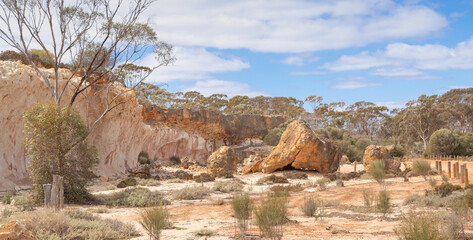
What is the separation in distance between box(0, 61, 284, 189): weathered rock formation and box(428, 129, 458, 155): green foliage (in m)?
17.1

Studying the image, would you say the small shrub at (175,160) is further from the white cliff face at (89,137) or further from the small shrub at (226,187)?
the small shrub at (226,187)

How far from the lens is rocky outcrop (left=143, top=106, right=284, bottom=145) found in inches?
1432

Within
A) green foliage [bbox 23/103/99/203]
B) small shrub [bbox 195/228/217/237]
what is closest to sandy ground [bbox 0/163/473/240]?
small shrub [bbox 195/228/217/237]

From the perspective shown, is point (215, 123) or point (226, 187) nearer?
point (226, 187)

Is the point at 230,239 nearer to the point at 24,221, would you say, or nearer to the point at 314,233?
the point at 314,233

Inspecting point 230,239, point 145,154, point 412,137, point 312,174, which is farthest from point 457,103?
point 230,239

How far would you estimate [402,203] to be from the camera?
36.6ft

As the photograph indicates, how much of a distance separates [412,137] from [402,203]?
38.4 meters

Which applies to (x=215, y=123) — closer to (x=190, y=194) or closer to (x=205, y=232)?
(x=190, y=194)

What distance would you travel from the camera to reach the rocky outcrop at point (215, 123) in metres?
36.4

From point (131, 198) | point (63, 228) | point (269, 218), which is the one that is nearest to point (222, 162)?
point (131, 198)

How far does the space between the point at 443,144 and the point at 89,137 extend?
30004 mm

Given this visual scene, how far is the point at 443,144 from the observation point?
36125 mm

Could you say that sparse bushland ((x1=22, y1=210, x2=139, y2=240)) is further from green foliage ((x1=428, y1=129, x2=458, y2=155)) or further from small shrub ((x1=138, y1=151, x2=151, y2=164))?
green foliage ((x1=428, y1=129, x2=458, y2=155))
